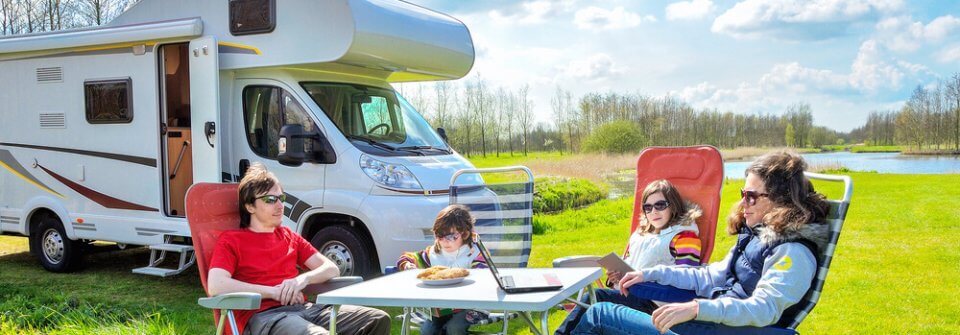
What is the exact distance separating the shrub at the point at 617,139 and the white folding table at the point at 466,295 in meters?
28.0

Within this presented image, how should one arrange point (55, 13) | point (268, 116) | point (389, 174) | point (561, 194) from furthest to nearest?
1. point (55, 13)
2. point (561, 194)
3. point (268, 116)
4. point (389, 174)

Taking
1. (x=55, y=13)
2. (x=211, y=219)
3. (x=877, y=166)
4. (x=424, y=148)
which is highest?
(x=55, y=13)

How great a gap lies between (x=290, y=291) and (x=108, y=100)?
4.61m

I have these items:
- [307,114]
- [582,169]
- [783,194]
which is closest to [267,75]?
[307,114]

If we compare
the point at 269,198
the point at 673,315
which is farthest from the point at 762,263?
the point at 269,198

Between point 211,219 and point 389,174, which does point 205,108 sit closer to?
point 389,174

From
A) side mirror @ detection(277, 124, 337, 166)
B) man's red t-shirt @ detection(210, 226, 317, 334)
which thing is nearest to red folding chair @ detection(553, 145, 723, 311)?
man's red t-shirt @ detection(210, 226, 317, 334)

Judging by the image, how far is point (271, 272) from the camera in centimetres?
417

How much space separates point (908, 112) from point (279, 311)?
1850 inches

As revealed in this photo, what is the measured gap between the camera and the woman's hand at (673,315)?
9.24 feet

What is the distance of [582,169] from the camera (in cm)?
2111

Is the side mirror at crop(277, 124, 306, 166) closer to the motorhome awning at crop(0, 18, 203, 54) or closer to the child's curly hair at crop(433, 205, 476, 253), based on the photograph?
the motorhome awning at crop(0, 18, 203, 54)

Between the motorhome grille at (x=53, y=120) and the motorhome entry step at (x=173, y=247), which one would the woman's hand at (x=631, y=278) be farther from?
the motorhome grille at (x=53, y=120)

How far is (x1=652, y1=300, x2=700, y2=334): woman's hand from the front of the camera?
282 cm
